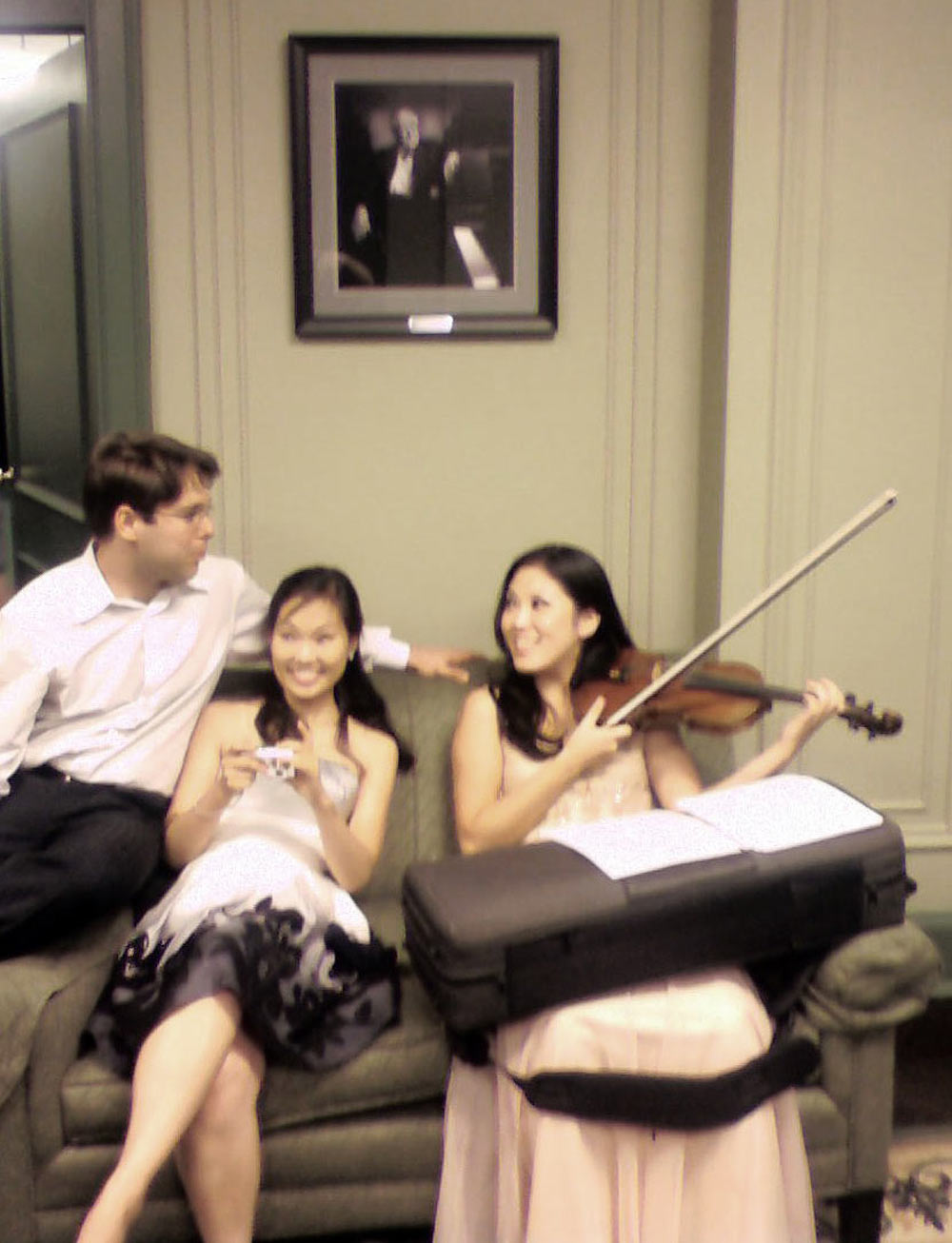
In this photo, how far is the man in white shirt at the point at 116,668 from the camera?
189cm

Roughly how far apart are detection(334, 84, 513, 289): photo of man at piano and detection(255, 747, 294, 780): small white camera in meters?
1.20

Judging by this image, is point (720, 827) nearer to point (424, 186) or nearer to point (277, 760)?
point (277, 760)

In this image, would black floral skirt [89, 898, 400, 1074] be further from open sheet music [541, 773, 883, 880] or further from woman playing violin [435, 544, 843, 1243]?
open sheet music [541, 773, 883, 880]

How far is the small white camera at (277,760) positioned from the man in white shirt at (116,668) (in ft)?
1.00

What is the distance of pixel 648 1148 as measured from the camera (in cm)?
154

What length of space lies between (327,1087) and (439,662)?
0.82m

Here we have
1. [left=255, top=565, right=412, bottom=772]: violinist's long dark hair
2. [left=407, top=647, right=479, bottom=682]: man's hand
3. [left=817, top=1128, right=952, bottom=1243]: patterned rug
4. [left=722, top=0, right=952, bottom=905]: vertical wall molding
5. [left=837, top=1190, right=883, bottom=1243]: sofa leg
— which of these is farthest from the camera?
[left=722, top=0, right=952, bottom=905]: vertical wall molding

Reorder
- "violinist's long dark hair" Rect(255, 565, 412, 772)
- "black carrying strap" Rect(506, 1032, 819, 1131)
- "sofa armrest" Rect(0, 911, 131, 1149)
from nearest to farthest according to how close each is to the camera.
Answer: "black carrying strap" Rect(506, 1032, 819, 1131) < "sofa armrest" Rect(0, 911, 131, 1149) < "violinist's long dark hair" Rect(255, 565, 412, 772)

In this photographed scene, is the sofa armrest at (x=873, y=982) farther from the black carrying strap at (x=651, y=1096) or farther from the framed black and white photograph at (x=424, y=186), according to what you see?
the framed black and white photograph at (x=424, y=186)

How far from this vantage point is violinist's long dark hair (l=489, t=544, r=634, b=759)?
2.07 m

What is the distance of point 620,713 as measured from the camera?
1938 millimetres

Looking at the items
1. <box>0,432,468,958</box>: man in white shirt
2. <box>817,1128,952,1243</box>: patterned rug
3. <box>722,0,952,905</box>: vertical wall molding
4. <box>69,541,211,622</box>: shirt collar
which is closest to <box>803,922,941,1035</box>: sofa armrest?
<box>817,1128,952,1243</box>: patterned rug

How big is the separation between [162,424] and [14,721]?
890 mm

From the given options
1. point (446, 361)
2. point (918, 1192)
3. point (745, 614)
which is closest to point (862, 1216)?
point (918, 1192)
